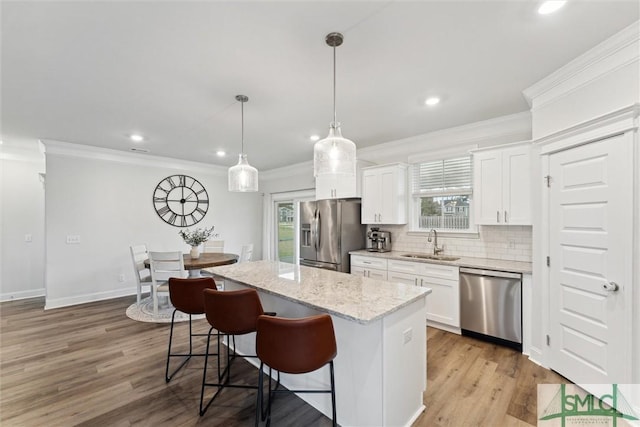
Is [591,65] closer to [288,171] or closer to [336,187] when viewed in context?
[336,187]

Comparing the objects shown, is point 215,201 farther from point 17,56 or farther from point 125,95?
point 17,56

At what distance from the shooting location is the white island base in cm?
166

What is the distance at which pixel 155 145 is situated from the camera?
15.3 ft

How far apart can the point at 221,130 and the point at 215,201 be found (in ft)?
9.31

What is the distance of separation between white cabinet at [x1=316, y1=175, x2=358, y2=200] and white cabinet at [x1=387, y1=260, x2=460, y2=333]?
1.46 meters

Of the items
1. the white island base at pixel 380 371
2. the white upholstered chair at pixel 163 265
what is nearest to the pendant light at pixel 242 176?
the white upholstered chair at pixel 163 265

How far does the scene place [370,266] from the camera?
13.6 feet

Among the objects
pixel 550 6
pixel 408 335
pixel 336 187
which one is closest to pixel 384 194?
pixel 336 187

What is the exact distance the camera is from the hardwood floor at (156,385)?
1.98m

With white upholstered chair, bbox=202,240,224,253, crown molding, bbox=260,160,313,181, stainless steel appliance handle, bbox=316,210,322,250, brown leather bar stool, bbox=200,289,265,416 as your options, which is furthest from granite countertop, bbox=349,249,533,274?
white upholstered chair, bbox=202,240,224,253

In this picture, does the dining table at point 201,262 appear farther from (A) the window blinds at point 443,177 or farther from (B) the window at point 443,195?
(A) the window blinds at point 443,177

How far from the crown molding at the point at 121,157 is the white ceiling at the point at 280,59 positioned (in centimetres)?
84

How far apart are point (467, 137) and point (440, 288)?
81.1 inches

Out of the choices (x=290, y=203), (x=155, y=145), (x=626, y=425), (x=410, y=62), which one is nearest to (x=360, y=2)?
(x=410, y=62)
